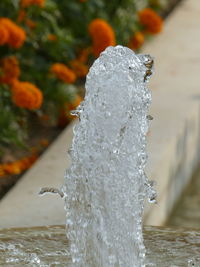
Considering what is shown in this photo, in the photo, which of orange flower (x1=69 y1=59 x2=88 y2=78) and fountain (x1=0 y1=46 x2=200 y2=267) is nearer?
fountain (x1=0 y1=46 x2=200 y2=267)

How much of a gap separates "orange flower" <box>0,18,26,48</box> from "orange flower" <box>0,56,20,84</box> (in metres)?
0.15

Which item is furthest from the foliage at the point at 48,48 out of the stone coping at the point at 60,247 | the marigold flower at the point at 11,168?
the stone coping at the point at 60,247

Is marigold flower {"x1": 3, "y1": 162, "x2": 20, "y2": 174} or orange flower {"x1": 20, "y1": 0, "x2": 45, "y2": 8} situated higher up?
orange flower {"x1": 20, "y1": 0, "x2": 45, "y2": 8}

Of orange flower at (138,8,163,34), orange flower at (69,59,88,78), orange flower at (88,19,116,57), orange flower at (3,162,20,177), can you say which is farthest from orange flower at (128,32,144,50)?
orange flower at (3,162,20,177)

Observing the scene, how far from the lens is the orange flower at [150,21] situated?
6336 millimetres

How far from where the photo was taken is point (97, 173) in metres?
2.94

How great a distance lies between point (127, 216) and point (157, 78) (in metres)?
3.04

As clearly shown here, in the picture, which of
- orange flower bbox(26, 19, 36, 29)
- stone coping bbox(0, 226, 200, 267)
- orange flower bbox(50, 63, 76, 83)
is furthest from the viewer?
orange flower bbox(26, 19, 36, 29)

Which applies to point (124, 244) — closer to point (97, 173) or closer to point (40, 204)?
point (97, 173)

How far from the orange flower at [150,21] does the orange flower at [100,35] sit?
2.42 feet

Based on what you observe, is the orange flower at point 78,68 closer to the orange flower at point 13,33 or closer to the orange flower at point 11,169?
the orange flower at point 13,33

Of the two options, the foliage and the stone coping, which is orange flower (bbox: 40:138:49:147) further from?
the stone coping

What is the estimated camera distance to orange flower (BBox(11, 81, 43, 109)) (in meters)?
4.77

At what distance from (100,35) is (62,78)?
0.42m
